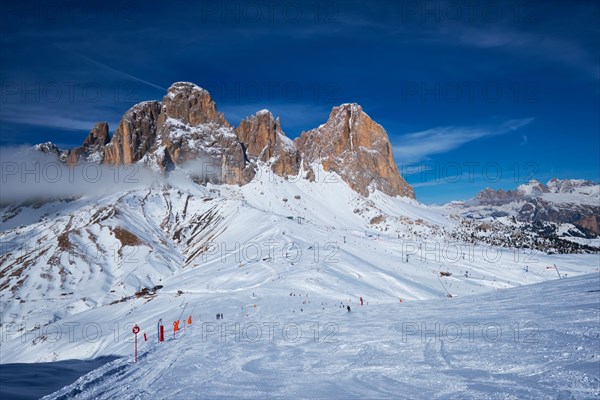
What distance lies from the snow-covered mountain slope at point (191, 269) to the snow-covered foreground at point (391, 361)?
46.2ft

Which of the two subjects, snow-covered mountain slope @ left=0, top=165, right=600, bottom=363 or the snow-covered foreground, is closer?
the snow-covered foreground

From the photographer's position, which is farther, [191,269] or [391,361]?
[191,269]

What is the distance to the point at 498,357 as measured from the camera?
484 inches

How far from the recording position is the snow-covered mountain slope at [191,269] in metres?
50.0

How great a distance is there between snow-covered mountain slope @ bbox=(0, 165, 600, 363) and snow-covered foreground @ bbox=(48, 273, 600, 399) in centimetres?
1407

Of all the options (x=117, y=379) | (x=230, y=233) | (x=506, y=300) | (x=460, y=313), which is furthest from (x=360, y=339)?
(x=230, y=233)

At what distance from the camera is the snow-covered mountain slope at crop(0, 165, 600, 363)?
164ft

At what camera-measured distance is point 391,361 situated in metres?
13.0

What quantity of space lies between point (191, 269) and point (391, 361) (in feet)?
288

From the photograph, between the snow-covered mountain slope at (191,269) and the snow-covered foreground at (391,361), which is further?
the snow-covered mountain slope at (191,269)

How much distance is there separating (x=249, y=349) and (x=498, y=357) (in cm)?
951

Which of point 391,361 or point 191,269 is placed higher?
point 391,361

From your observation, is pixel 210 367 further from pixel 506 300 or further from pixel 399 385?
pixel 506 300

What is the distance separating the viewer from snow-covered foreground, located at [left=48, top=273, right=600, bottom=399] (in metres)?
10.1
